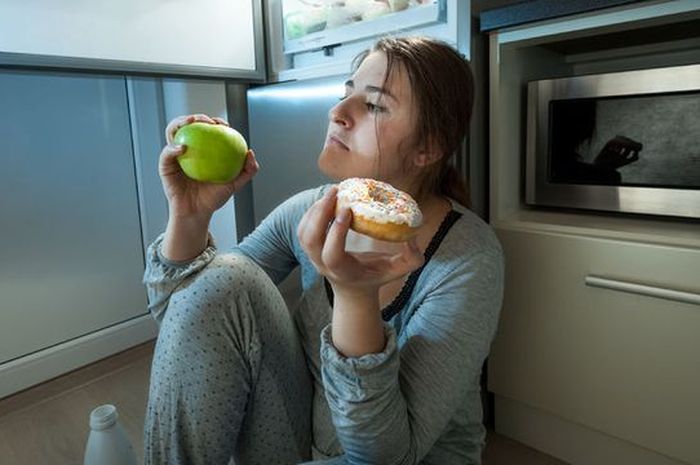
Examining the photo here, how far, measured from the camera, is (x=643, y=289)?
822mm

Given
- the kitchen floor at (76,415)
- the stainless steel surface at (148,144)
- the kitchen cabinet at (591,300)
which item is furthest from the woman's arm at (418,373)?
the stainless steel surface at (148,144)

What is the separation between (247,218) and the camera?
142cm

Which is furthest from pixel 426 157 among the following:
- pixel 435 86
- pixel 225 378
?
pixel 225 378

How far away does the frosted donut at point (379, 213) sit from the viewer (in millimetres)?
485

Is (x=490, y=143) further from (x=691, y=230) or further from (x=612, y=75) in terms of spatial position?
(x=691, y=230)

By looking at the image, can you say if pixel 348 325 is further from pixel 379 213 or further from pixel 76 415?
pixel 76 415

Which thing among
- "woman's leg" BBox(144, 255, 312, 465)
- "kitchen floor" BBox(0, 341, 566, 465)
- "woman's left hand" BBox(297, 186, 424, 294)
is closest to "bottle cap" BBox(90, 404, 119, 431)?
"woman's leg" BBox(144, 255, 312, 465)

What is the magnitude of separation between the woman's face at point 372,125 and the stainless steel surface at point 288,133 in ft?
1.27

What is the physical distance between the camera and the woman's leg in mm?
642

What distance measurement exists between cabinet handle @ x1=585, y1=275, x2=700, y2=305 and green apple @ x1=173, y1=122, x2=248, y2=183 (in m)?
0.65

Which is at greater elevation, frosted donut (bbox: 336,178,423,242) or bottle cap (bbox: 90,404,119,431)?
frosted donut (bbox: 336,178,423,242)

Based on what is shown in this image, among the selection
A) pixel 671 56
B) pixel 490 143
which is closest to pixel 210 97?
pixel 490 143

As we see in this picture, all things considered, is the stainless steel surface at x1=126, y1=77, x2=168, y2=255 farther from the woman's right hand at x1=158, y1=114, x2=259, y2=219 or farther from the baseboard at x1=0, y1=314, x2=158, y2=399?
the woman's right hand at x1=158, y1=114, x2=259, y2=219

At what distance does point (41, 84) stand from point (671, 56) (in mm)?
1626
